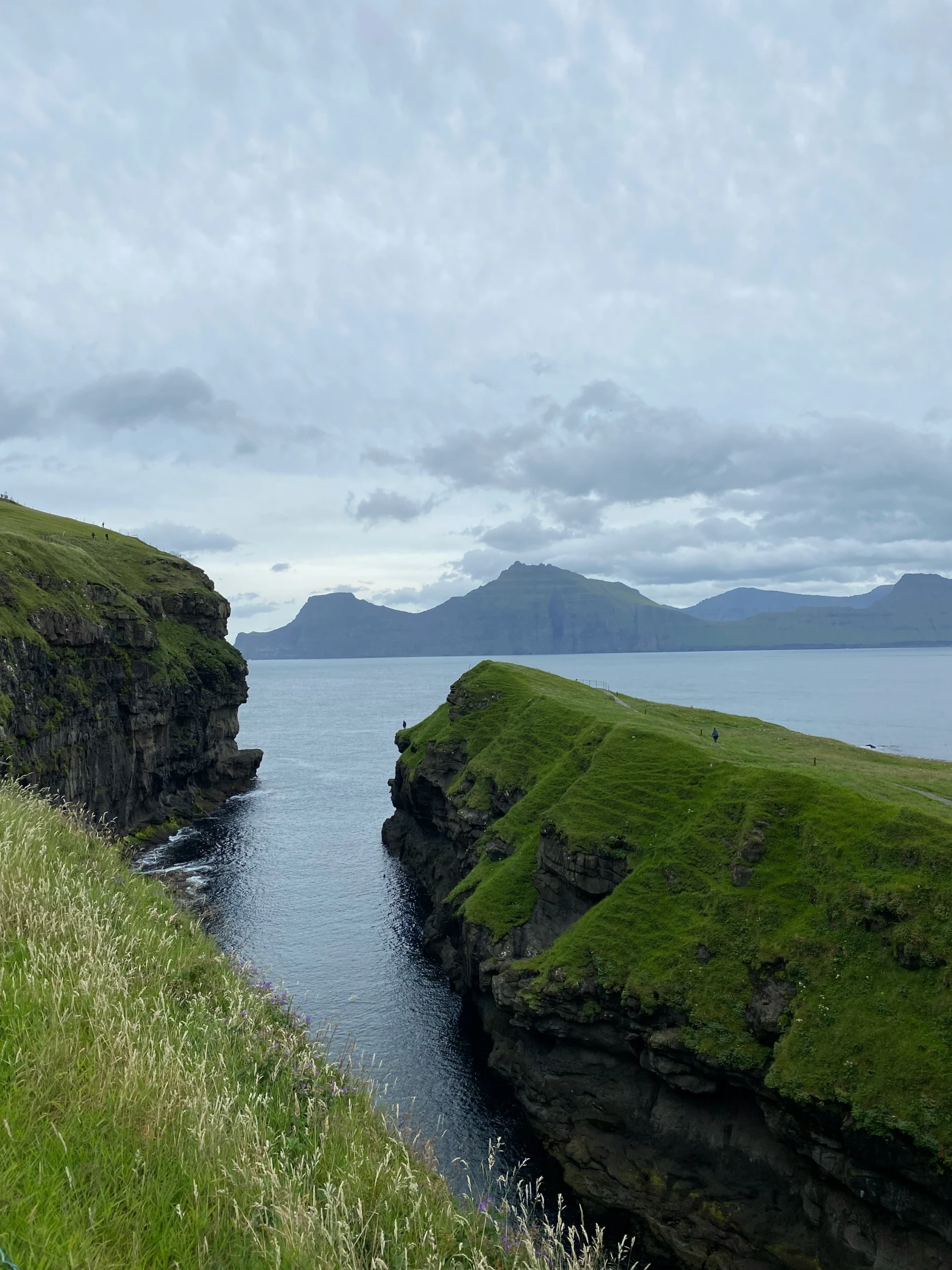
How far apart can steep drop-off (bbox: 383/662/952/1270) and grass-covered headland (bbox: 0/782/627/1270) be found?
24.7 m

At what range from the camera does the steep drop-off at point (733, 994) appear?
2705 cm

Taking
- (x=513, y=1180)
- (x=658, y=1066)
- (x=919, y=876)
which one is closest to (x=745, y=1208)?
(x=658, y=1066)

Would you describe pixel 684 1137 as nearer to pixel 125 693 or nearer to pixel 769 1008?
pixel 769 1008

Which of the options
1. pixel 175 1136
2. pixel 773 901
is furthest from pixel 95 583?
pixel 175 1136

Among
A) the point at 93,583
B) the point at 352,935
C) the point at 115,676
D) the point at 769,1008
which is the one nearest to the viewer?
the point at 769,1008

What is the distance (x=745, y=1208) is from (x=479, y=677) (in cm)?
5017

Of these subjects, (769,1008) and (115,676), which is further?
(115,676)

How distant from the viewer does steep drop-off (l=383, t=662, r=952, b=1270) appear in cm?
2705

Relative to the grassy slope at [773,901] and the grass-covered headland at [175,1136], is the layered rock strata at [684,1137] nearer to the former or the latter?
the grassy slope at [773,901]

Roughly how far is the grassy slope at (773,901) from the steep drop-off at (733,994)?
0.32 feet

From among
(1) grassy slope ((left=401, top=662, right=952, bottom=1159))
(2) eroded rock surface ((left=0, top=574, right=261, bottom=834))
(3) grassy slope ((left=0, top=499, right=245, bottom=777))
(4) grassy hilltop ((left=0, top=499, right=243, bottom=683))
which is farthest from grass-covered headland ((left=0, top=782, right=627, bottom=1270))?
(4) grassy hilltop ((left=0, top=499, right=243, bottom=683))

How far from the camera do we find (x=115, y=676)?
83000mm

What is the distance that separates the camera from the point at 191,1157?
6.53 metres

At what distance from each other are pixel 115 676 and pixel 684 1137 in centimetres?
7141
